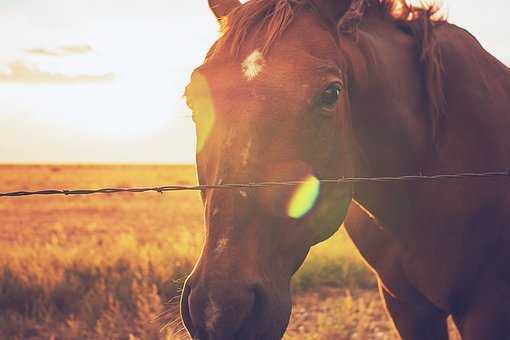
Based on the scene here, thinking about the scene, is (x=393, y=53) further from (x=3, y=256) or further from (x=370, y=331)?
(x=3, y=256)

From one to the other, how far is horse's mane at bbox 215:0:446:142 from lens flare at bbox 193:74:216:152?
16 centimetres

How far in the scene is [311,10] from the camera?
89.1 inches

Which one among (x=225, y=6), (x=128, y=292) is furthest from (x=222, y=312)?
(x=128, y=292)

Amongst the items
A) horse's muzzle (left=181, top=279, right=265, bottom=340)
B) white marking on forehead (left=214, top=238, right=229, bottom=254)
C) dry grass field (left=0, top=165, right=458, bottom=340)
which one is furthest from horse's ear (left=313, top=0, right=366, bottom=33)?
dry grass field (left=0, top=165, right=458, bottom=340)

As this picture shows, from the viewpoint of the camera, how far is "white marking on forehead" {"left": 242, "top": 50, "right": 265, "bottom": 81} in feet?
6.43

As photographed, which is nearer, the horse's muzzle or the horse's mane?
the horse's muzzle

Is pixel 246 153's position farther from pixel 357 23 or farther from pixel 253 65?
pixel 357 23

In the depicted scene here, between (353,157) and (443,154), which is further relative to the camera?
(443,154)

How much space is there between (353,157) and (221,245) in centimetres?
87

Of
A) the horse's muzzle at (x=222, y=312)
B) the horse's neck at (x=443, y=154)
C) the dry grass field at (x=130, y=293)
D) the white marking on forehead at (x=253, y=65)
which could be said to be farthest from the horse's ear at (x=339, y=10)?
the dry grass field at (x=130, y=293)

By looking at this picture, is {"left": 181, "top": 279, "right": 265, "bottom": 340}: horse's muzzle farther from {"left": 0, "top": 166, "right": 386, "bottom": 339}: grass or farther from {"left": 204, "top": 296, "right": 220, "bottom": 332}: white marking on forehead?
{"left": 0, "top": 166, "right": 386, "bottom": 339}: grass

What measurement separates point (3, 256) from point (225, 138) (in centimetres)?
706

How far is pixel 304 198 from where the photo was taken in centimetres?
205

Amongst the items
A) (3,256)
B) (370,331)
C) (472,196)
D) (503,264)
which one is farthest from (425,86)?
(3,256)
